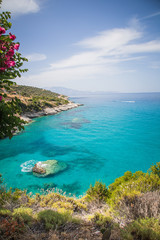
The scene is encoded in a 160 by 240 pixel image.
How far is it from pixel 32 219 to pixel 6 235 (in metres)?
1.58

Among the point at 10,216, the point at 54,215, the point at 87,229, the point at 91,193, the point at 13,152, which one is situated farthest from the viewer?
the point at 13,152

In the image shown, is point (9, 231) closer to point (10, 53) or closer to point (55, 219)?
point (55, 219)

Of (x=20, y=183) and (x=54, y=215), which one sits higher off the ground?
(x=54, y=215)

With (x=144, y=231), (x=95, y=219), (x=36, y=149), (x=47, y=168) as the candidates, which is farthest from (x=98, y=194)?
(x=36, y=149)

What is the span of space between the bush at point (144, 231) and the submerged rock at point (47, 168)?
13.5 m

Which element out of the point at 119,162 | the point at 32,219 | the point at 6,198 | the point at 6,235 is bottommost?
the point at 119,162

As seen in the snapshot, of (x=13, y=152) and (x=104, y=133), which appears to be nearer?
(x=13, y=152)

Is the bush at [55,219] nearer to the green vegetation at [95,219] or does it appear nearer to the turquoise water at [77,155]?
the green vegetation at [95,219]

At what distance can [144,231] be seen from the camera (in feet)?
15.0

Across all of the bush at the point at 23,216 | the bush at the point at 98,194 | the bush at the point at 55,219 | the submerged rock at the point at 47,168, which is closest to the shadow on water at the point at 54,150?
the submerged rock at the point at 47,168

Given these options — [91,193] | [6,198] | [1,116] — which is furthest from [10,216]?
[91,193]

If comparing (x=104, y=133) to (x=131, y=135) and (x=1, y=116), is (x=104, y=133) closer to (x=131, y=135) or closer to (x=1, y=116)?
(x=131, y=135)

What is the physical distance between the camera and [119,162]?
21.2m

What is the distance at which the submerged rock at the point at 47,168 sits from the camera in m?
16.7
